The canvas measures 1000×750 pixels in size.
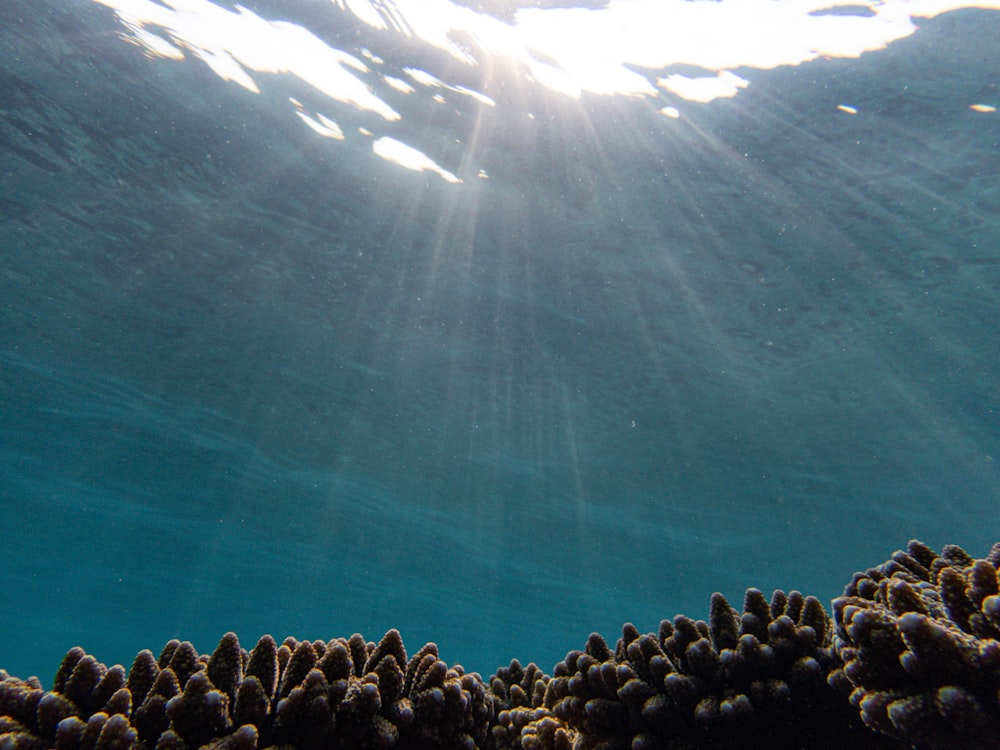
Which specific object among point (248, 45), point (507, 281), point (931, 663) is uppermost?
point (931, 663)

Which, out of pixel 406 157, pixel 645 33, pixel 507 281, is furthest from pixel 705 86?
pixel 507 281

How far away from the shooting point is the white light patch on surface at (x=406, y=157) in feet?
41.6

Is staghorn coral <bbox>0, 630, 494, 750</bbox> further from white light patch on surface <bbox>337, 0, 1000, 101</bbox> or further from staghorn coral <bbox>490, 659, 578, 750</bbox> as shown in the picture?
white light patch on surface <bbox>337, 0, 1000, 101</bbox>

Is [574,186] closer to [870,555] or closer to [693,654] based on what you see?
[693,654]

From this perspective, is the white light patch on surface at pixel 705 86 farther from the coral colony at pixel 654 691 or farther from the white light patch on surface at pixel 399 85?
the coral colony at pixel 654 691

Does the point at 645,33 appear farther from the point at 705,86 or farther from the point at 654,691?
the point at 654,691

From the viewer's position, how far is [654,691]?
9.11ft

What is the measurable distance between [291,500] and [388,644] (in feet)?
104

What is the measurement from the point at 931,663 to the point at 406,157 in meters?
13.1

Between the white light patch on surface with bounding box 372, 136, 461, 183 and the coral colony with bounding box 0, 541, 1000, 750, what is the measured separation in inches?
464

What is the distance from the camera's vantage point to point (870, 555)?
2780 centimetres

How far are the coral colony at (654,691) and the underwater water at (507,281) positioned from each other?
1023 centimetres

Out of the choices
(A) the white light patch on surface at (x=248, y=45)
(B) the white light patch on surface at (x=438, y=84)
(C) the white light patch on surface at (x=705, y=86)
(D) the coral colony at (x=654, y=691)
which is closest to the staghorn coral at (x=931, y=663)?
(D) the coral colony at (x=654, y=691)

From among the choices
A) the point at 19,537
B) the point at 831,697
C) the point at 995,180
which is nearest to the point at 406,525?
the point at 995,180
